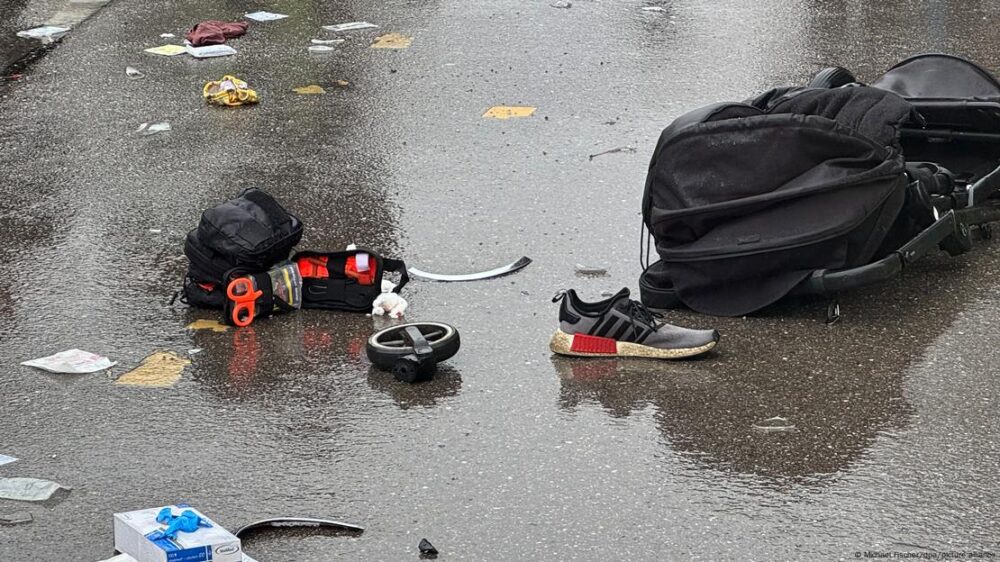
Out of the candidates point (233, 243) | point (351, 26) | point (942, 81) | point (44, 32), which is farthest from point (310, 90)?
point (942, 81)

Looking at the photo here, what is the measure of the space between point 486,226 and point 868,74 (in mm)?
3320

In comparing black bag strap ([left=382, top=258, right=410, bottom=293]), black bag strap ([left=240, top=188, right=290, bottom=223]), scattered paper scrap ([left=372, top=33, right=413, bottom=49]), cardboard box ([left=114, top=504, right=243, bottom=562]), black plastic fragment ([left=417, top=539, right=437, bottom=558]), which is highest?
black bag strap ([left=240, top=188, right=290, bottom=223])

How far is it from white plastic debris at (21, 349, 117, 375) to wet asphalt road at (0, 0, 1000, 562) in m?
0.06

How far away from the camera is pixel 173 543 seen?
10.7 ft

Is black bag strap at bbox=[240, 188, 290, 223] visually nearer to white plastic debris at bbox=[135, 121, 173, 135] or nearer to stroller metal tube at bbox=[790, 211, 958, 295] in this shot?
stroller metal tube at bbox=[790, 211, 958, 295]

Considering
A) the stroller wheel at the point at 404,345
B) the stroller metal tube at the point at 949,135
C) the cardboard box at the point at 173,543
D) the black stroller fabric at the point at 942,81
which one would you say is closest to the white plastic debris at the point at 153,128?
the stroller wheel at the point at 404,345

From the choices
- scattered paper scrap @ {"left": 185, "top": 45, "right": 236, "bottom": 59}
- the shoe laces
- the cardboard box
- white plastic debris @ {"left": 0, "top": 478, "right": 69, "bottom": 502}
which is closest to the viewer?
the cardboard box

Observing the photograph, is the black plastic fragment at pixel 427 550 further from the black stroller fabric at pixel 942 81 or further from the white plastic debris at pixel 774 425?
the black stroller fabric at pixel 942 81

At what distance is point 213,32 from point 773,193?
571 centimetres

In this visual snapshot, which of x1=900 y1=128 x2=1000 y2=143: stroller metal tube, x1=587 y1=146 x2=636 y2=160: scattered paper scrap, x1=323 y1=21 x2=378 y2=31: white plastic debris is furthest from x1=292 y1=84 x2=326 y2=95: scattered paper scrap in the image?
x1=900 y1=128 x2=1000 y2=143: stroller metal tube

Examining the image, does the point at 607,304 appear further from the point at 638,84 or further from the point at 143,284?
the point at 638,84

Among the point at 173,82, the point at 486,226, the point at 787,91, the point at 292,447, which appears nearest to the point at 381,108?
the point at 173,82

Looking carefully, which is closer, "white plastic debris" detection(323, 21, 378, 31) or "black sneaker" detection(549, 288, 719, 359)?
"black sneaker" detection(549, 288, 719, 359)

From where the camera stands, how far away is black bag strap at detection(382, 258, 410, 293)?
5.09m
